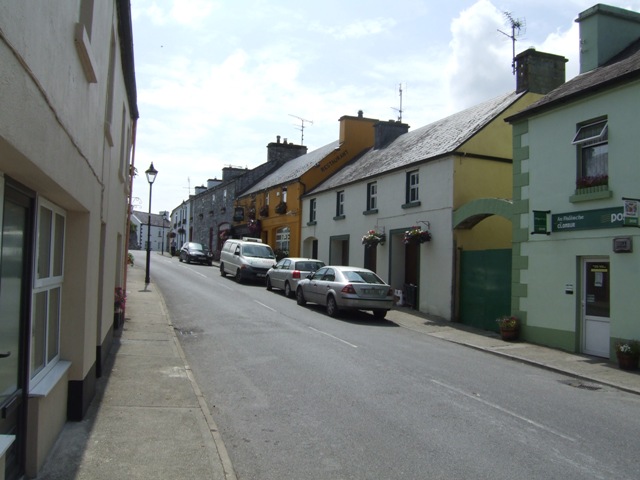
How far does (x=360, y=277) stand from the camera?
1683 centimetres

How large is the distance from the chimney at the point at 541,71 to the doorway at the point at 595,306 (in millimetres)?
8780

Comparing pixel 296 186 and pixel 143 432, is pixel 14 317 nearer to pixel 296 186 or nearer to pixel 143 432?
pixel 143 432

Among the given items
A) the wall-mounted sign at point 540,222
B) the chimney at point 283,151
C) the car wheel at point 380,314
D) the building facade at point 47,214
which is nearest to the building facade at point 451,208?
the wall-mounted sign at point 540,222

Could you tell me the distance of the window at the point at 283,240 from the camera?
3228 centimetres

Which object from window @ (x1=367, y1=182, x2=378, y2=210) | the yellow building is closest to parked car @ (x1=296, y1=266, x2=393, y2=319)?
window @ (x1=367, y1=182, x2=378, y2=210)

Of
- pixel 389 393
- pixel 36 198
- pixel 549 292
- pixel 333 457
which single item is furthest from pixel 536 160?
pixel 36 198

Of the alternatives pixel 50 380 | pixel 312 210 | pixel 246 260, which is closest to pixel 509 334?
pixel 50 380

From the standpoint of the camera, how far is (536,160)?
13500 millimetres

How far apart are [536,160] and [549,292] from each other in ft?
10.7

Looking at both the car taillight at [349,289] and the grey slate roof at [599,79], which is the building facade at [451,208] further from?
the car taillight at [349,289]

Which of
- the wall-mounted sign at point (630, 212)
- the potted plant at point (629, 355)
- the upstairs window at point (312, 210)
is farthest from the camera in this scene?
the upstairs window at point (312, 210)

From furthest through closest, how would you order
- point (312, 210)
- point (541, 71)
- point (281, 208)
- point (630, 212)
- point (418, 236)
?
point (281, 208)
point (312, 210)
point (541, 71)
point (418, 236)
point (630, 212)

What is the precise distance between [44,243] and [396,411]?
175 inches

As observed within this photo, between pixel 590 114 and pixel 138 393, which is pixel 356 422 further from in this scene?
pixel 590 114
